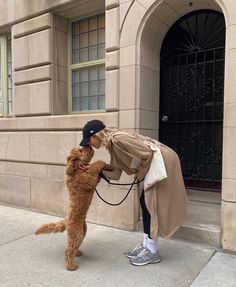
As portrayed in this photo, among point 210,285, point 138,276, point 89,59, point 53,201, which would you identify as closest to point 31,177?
point 53,201

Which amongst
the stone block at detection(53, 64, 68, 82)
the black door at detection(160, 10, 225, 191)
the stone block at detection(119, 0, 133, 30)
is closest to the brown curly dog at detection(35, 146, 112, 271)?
the black door at detection(160, 10, 225, 191)

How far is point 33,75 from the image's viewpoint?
21.6 ft

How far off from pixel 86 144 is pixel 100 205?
6.95 ft

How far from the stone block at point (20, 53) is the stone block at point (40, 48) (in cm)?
12

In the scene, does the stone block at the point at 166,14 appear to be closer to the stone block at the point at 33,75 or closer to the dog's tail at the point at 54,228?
the stone block at the point at 33,75

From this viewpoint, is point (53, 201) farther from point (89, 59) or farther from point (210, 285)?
point (210, 285)

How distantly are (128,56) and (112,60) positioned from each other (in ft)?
1.03

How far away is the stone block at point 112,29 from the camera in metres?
5.34

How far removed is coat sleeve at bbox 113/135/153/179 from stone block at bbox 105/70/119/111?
1.77 m

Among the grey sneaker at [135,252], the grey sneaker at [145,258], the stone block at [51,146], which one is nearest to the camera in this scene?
the grey sneaker at [145,258]

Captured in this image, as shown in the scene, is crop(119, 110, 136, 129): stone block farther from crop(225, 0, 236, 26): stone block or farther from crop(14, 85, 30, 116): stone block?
crop(14, 85, 30, 116): stone block

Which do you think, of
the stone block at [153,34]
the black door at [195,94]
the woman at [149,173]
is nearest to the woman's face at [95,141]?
the woman at [149,173]

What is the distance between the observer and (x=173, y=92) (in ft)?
18.5

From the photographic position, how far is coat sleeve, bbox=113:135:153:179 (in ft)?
11.7
